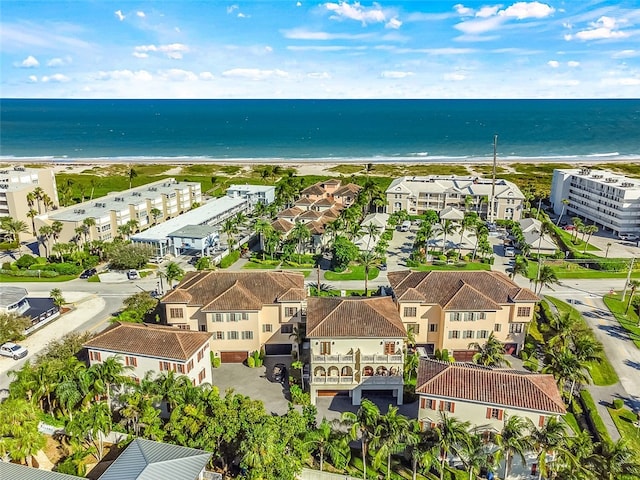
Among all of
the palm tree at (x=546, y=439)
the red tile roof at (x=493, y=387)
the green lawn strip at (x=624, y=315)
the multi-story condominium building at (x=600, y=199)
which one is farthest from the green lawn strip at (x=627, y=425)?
the multi-story condominium building at (x=600, y=199)

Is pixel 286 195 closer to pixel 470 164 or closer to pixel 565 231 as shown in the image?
pixel 565 231

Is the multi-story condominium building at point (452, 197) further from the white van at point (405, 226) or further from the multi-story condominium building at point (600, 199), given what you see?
the multi-story condominium building at point (600, 199)

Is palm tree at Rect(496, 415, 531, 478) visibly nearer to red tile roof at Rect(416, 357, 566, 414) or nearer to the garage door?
red tile roof at Rect(416, 357, 566, 414)

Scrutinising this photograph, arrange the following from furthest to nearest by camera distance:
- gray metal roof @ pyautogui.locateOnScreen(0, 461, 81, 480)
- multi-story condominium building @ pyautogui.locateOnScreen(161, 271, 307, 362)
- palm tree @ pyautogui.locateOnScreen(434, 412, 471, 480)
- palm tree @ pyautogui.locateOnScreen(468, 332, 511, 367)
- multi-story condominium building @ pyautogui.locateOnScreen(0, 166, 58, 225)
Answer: multi-story condominium building @ pyautogui.locateOnScreen(0, 166, 58, 225) < multi-story condominium building @ pyautogui.locateOnScreen(161, 271, 307, 362) < palm tree @ pyautogui.locateOnScreen(468, 332, 511, 367) < palm tree @ pyautogui.locateOnScreen(434, 412, 471, 480) < gray metal roof @ pyautogui.locateOnScreen(0, 461, 81, 480)

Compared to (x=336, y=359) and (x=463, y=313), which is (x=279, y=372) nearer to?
(x=336, y=359)

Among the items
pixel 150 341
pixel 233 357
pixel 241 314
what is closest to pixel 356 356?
pixel 241 314

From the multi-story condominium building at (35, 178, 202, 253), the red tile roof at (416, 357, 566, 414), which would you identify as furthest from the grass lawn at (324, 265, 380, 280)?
the multi-story condominium building at (35, 178, 202, 253)

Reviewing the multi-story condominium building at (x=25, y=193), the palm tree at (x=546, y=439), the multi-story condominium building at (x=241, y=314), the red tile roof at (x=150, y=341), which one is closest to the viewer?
the palm tree at (x=546, y=439)
